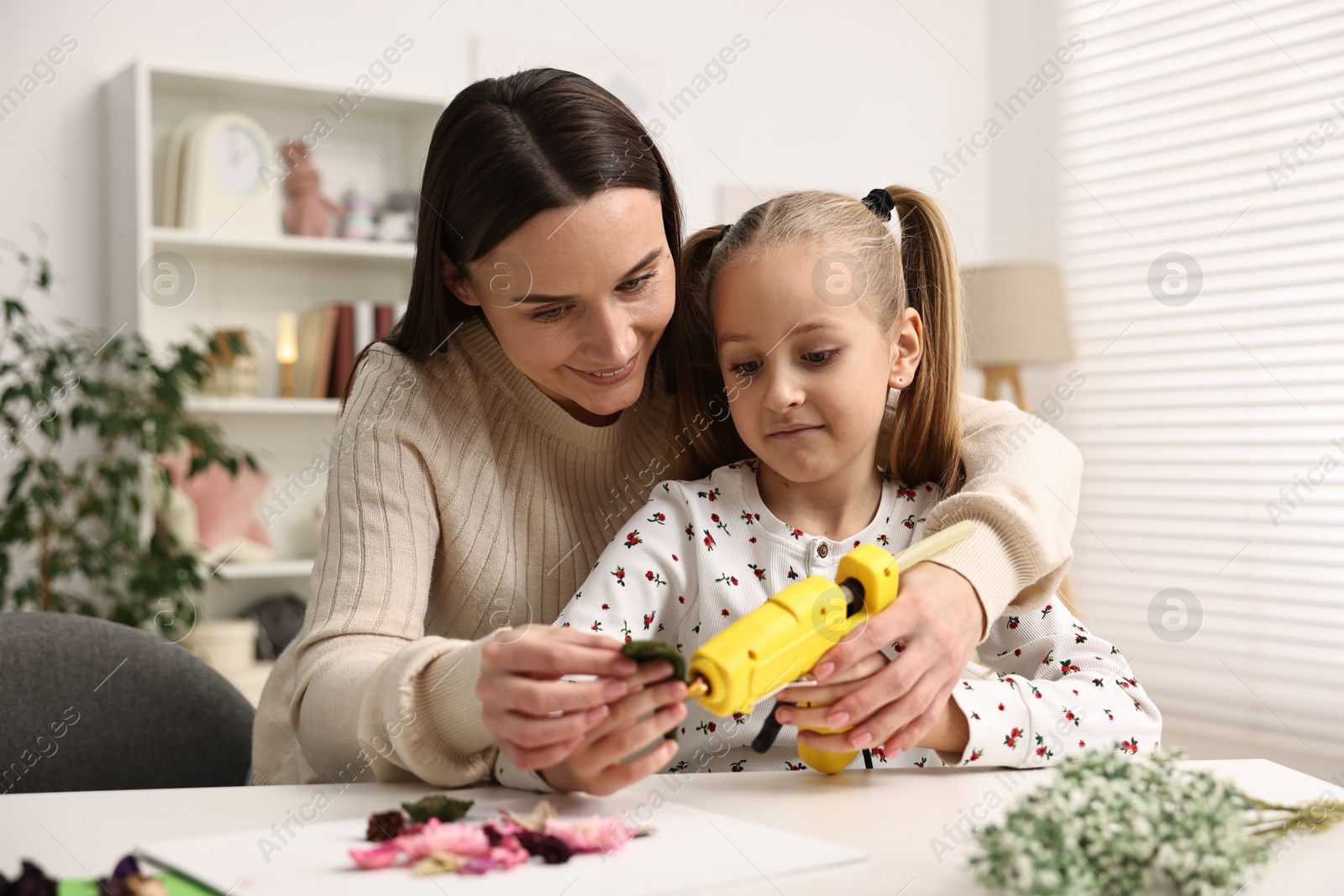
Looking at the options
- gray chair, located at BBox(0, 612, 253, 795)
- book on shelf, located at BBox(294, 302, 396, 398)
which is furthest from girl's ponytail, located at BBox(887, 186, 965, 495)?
book on shelf, located at BBox(294, 302, 396, 398)

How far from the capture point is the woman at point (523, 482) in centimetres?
84

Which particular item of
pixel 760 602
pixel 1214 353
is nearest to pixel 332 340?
pixel 760 602

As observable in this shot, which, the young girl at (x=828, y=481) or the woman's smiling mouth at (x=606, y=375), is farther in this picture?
the woman's smiling mouth at (x=606, y=375)

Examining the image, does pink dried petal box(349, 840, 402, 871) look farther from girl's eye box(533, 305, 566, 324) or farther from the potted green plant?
the potted green plant

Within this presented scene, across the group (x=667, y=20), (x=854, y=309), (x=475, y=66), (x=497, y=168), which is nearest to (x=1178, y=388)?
(x=667, y=20)

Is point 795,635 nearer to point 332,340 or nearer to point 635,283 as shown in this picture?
point 635,283

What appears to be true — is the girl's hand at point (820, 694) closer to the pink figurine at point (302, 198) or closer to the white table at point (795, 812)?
the white table at point (795, 812)

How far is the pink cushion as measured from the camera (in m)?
2.94

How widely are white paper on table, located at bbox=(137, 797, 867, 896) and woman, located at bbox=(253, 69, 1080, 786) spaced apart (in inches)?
3.4

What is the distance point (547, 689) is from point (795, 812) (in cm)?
21

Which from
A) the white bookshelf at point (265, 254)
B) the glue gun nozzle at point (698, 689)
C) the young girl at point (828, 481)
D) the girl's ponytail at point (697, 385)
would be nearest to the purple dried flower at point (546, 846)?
the glue gun nozzle at point (698, 689)

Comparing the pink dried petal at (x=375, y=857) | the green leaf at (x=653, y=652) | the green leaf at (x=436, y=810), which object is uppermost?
the green leaf at (x=653, y=652)

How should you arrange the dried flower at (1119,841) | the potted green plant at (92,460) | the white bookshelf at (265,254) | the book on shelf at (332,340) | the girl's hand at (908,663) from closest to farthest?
the dried flower at (1119,841)
the girl's hand at (908,663)
the potted green plant at (92,460)
the white bookshelf at (265,254)
the book on shelf at (332,340)

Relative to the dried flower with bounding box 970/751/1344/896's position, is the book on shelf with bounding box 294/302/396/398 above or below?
above
